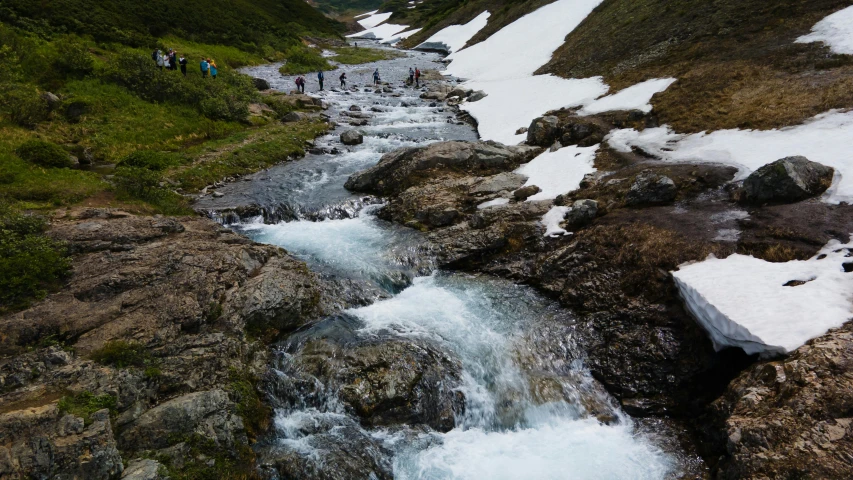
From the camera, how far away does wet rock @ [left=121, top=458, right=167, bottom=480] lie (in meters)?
7.86

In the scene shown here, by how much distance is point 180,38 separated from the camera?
161ft

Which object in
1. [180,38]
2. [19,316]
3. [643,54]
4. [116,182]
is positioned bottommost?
[19,316]

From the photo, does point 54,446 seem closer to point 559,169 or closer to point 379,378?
point 379,378

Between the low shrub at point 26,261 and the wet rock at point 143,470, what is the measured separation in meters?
5.88

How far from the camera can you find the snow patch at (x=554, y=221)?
16.5 meters

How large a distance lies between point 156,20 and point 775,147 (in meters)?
57.9

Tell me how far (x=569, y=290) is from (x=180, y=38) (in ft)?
179

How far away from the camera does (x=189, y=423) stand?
9.09 meters

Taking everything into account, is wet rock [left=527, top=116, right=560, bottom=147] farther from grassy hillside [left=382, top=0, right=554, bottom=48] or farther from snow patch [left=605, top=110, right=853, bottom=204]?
grassy hillside [left=382, top=0, right=554, bottom=48]

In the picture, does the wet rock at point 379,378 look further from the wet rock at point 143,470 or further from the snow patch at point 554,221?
the snow patch at point 554,221

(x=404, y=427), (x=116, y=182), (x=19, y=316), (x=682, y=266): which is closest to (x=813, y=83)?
(x=682, y=266)

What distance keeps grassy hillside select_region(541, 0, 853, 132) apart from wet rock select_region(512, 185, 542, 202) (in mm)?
8443

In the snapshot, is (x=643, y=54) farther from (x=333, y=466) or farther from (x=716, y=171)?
(x=333, y=466)

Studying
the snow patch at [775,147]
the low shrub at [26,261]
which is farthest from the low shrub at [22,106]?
the snow patch at [775,147]
